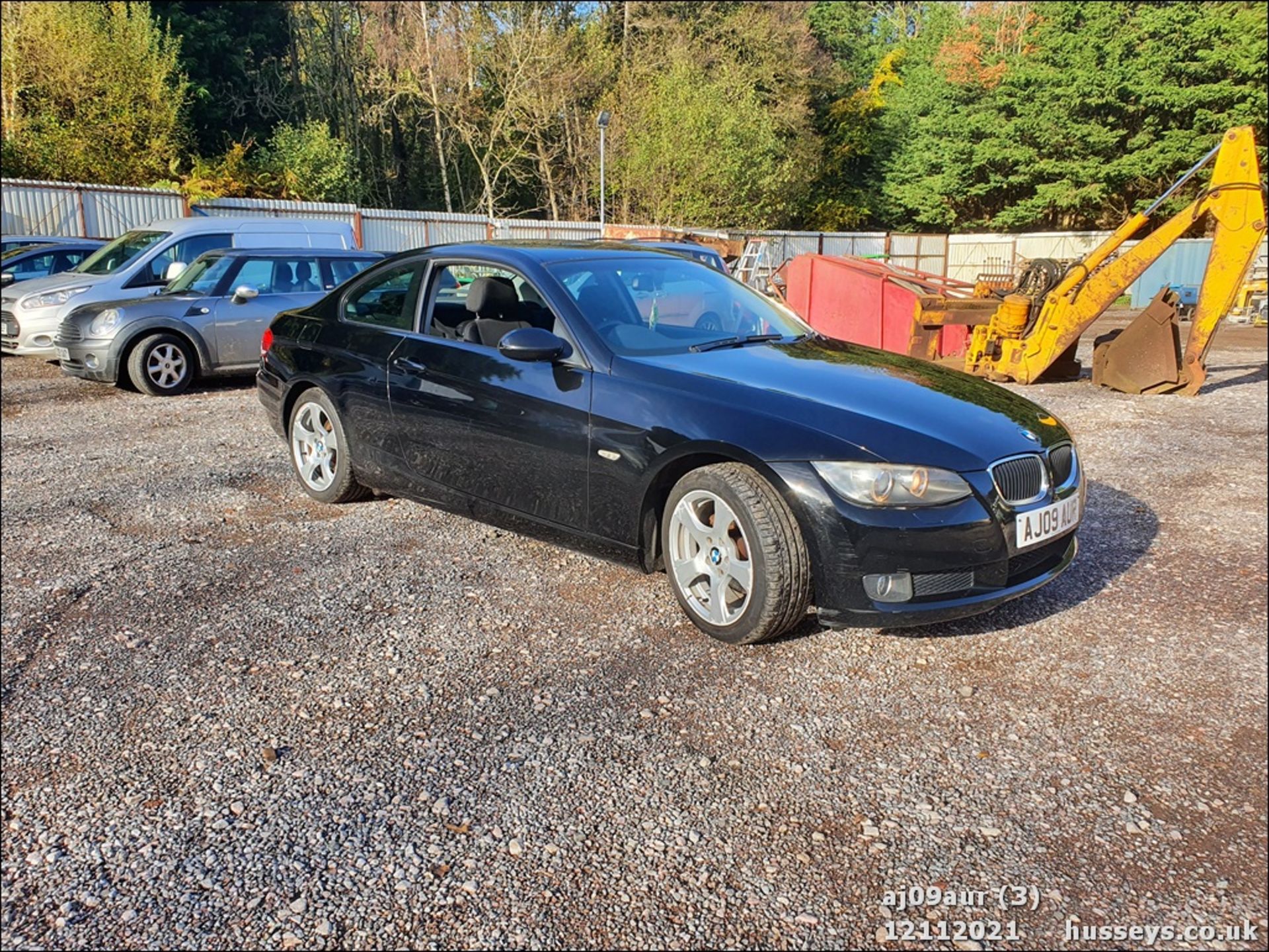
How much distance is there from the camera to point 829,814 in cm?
275

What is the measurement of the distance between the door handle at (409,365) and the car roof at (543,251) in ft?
1.99

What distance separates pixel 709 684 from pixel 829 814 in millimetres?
848

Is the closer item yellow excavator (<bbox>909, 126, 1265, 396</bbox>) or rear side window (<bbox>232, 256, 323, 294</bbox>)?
yellow excavator (<bbox>909, 126, 1265, 396</bbox>)

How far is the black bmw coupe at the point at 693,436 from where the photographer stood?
351 centimetres

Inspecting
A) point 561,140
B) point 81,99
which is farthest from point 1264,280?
point 81,99

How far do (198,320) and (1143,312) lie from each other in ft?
34.8

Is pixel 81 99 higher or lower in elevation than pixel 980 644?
higher

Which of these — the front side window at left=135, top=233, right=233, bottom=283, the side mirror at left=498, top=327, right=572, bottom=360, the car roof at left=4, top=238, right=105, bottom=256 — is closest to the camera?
the side mirror at left=498, top=327, right=572, bottom=360

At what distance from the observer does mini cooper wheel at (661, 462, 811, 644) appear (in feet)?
11.8

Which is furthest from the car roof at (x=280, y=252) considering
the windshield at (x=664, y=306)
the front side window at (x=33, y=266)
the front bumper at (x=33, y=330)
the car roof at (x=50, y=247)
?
the windshield at (x=664, y=306)

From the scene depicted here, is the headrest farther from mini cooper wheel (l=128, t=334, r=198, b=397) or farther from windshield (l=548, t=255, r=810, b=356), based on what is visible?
mini cooper wheel (l=128, t=334, r=198, b=397)

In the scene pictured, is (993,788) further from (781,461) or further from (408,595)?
(408,595)

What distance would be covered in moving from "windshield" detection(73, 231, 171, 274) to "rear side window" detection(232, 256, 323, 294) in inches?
80.6

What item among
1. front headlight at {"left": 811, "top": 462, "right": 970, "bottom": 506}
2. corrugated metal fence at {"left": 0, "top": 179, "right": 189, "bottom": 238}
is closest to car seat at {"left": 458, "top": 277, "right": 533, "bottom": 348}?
front headlight at {"left": 811, "top": 462, "right": 970, "bottom": 506}
